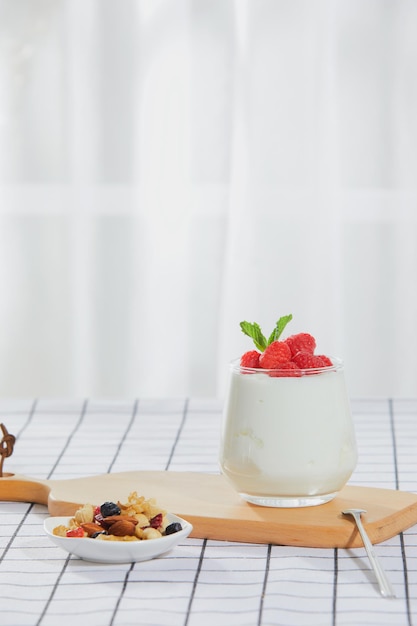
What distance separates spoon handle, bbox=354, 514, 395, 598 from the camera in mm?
798

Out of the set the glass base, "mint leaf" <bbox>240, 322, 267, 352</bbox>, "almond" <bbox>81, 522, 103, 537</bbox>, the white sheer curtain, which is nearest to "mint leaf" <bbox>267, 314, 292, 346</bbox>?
"mint leaf" <bbox>240, 322, 267, 352</bbox>

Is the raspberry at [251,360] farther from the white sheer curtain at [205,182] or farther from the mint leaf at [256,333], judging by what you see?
the white sheer curtain at [205,182]

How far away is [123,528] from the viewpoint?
2.90 ft

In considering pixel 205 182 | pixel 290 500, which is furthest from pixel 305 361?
pixel 205 182

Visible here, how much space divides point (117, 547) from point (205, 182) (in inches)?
73.1

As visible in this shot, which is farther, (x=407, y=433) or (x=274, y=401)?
(x=407, y=433)

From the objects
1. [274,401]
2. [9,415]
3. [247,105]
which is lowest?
[9,415]

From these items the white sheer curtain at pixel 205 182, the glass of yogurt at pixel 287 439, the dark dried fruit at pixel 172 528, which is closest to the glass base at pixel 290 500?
the glass of yogurt at pixel 287 439

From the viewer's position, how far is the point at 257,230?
2.62m

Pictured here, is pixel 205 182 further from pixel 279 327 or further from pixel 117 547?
pixel 117 547

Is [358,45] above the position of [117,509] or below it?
above

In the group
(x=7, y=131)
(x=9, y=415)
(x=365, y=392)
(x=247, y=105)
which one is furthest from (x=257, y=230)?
(x=9, y=415)

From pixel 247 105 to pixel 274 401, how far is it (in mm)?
→ 1713

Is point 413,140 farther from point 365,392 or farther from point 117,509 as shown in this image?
point 117,509
